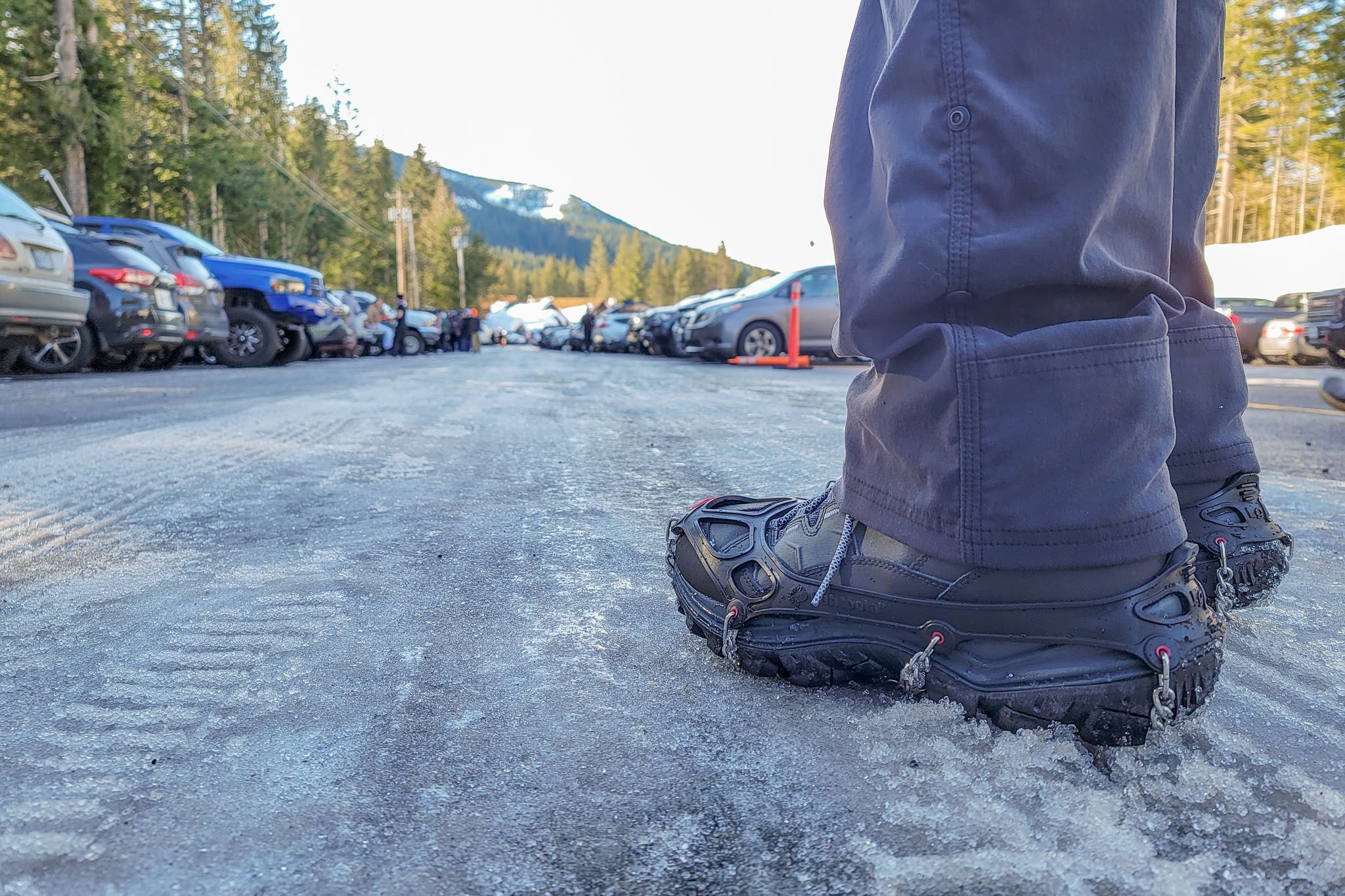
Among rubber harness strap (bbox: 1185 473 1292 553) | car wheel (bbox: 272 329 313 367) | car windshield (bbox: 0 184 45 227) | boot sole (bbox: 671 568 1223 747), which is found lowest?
boot sole (bbox: 671 568 1223 747)

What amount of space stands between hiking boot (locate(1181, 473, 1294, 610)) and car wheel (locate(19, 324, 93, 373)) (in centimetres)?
780

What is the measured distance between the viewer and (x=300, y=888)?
2.19 ft

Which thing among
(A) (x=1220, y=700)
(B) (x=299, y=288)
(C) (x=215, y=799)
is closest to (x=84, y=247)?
(B) (x=299, y=288)

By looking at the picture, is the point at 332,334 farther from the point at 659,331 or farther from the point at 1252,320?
the point at 1252,320

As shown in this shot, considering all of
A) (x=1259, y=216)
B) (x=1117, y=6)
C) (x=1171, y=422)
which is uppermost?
(x=1259, y=216)

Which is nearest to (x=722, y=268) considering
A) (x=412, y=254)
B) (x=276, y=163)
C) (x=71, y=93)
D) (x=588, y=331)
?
(x=412, y=254)

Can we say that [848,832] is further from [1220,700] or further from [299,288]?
[299,288]

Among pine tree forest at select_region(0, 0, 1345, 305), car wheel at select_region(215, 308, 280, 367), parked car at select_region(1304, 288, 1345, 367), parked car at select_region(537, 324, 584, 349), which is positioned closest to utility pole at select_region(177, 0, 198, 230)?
pine tree forest at select_region(0, 0, 1345, 305)

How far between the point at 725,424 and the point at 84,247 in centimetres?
614

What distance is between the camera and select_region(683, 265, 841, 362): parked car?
36.9ft

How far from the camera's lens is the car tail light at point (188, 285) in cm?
795

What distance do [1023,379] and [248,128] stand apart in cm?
3834

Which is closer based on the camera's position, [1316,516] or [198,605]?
[198,605]

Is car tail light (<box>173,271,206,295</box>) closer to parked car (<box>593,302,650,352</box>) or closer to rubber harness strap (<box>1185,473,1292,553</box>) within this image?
rubber harness strap (<box>1185,473,1292,553</box>)
